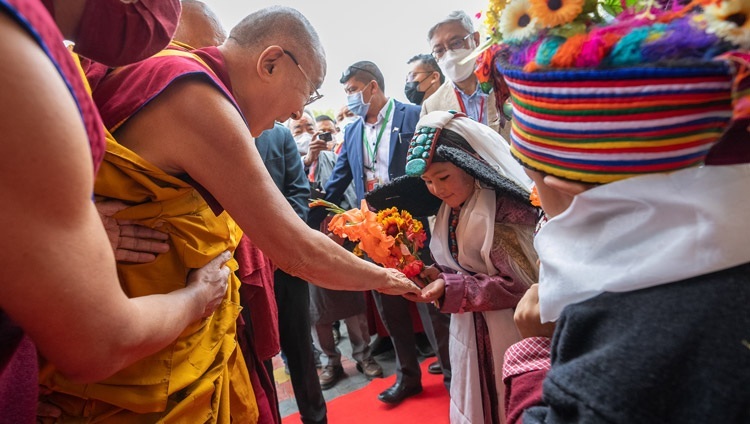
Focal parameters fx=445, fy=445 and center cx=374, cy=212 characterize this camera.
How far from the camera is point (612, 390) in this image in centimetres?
66

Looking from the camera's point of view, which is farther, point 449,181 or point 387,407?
point 387,407

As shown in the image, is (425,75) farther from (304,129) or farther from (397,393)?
(397,393)

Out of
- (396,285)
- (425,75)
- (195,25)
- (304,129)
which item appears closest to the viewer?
(396,285)

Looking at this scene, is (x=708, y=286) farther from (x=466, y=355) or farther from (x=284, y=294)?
(x=284, y=294)

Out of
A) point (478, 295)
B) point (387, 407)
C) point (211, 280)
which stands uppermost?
point (211, 280)

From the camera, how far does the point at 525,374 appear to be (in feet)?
3.44

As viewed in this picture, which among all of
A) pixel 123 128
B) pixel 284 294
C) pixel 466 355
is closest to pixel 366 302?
pixel 284 294

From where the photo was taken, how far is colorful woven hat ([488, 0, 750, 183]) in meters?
0.67

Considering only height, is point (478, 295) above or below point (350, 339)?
above

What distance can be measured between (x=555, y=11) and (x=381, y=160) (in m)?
3.16

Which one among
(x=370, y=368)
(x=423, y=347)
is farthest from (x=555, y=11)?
(x=423, y=347)

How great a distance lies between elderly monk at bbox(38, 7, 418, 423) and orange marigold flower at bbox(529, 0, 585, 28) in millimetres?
835

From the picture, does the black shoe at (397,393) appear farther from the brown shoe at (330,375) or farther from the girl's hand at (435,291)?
the girl's hand at (435,291)

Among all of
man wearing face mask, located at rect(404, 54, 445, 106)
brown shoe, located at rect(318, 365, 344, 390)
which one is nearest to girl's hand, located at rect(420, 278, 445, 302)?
brown shoe, located at rect(318, 365, 344, 390)
